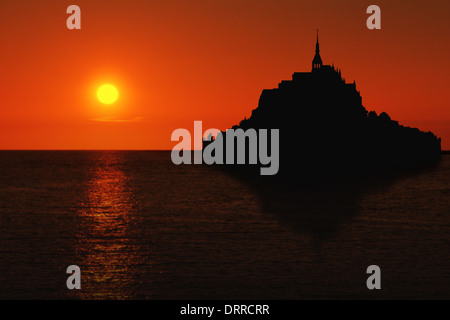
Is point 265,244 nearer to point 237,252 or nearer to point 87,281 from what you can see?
point 237,252

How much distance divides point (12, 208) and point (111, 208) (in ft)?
43.8

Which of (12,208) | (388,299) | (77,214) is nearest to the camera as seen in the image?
(388,299)

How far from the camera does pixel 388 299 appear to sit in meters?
30.2

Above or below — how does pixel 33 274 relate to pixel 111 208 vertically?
below

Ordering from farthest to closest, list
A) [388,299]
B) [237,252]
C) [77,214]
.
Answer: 1. [77,214]
2. [237,252]
3. [388,299]

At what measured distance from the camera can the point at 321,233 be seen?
52.0m
